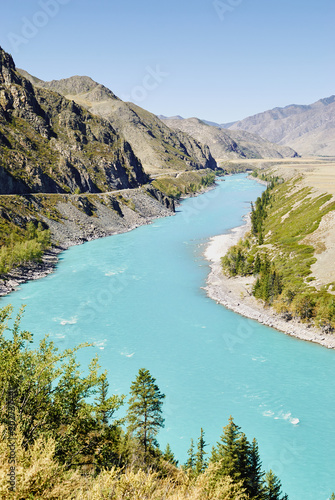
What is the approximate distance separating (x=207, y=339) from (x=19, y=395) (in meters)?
46.7

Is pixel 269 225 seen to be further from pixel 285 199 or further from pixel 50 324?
pixel 50 324

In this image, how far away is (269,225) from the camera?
132m

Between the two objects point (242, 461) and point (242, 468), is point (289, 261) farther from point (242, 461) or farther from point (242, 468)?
point (242, 468)

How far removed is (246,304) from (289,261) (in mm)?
22067

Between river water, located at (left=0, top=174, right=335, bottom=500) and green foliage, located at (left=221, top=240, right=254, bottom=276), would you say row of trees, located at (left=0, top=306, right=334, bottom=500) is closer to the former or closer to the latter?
river water, located at (left=0, top=174, right=335, bottom=500)

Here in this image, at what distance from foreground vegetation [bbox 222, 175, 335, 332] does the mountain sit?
86906 millimetres

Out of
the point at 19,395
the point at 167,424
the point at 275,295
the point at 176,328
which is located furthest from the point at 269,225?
the point at 19,395

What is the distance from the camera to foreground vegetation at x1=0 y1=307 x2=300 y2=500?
43.1ft

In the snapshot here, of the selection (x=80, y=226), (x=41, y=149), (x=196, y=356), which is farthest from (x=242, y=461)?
(x=41, y=149)
